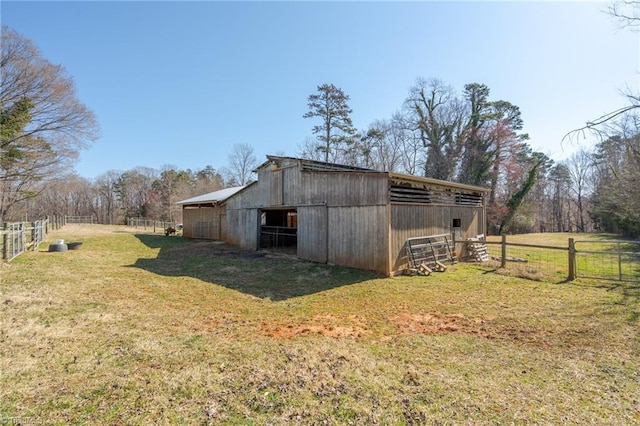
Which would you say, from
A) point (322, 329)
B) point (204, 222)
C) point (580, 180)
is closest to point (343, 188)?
point (322, 329)

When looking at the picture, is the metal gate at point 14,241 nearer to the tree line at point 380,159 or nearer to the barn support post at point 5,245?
the barn support post at point 5,245

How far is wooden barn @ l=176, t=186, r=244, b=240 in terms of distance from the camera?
19.6m

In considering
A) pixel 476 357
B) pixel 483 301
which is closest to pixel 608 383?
pixel 476 357

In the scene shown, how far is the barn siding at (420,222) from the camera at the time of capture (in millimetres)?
9414

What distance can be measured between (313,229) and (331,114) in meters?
19.7

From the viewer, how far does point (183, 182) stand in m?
44.2

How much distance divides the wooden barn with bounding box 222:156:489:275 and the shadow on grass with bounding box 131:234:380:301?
0.70m

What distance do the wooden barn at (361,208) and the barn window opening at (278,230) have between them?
1418 millimetres

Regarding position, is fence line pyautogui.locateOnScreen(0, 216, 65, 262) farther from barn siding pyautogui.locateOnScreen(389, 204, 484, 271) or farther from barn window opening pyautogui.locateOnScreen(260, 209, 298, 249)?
barn siding pyautogui.locateOnScreen(389, 204, 484, 271)

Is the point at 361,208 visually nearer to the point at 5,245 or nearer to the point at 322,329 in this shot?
the point at 322,329

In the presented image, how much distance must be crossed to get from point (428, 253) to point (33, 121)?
85.5 ft

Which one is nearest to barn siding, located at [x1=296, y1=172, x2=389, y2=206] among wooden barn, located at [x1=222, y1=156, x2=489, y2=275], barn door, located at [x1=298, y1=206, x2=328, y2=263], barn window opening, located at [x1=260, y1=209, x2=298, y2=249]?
wooden barn, located at [x1=222, y1=156, x2=489, y2=275]

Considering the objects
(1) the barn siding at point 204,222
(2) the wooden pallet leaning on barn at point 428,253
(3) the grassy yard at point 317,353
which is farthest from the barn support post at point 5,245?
(2) the wooden pallet leaning on barn at point 428,253

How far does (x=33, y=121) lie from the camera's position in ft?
64.7
